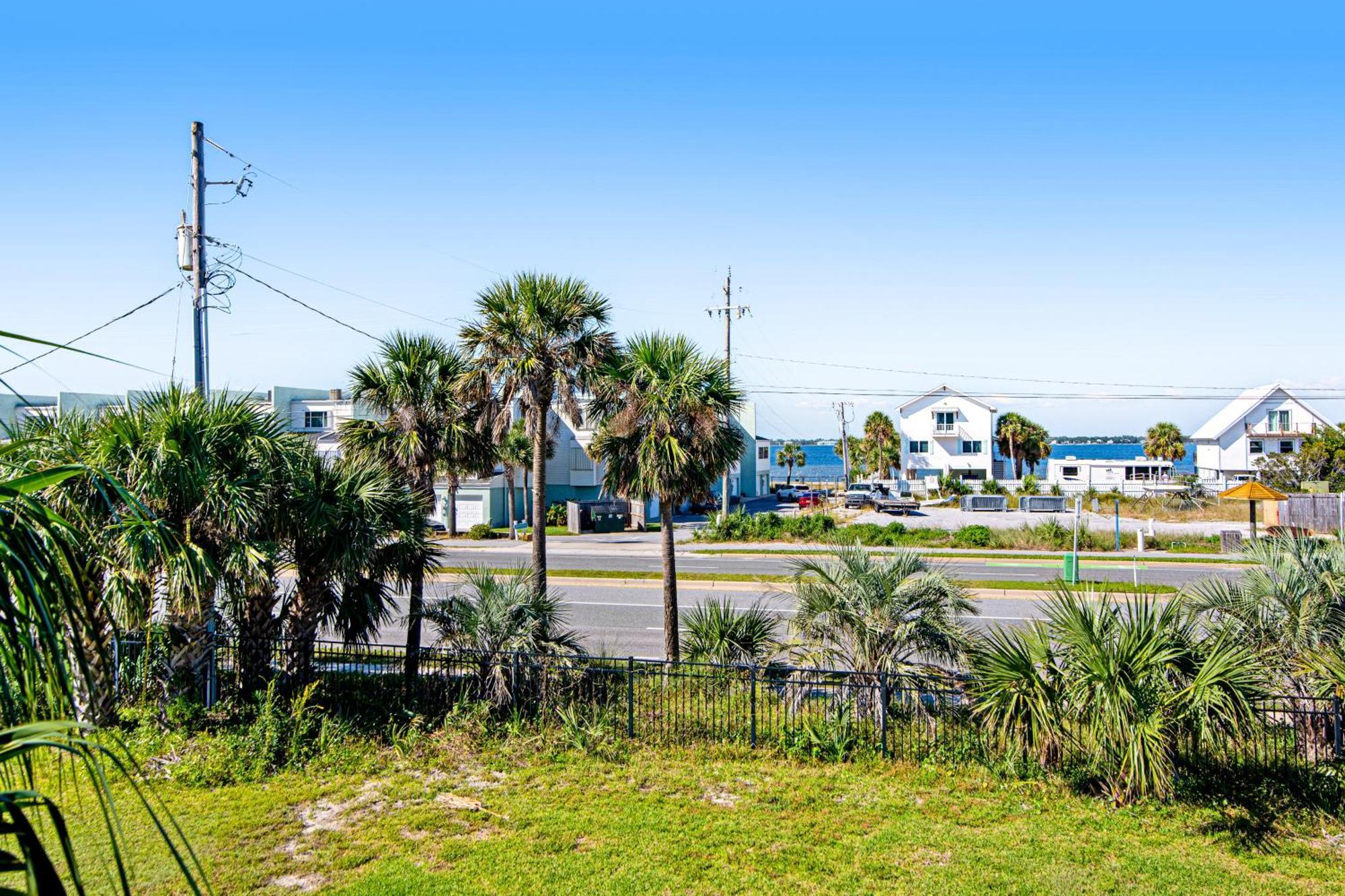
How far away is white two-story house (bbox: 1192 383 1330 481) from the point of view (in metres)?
67.9

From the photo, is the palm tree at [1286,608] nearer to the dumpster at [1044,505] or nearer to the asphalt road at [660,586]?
the asphalt road at [660,586]

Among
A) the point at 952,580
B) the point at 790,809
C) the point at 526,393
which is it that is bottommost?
the point at 790,809

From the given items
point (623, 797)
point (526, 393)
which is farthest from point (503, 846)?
point (526, 393)

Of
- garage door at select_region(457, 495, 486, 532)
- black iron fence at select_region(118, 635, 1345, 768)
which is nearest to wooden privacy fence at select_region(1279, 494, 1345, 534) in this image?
black iron fence at select_region(118, 635, 1345, 768)

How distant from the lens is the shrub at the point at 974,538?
34188 mm

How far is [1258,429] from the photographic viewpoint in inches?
2724

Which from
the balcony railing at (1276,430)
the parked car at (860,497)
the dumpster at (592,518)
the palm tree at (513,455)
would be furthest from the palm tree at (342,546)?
the balcony railing at (1276,430)

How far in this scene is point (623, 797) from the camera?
9883mm

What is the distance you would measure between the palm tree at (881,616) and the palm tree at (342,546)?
592 centimetres

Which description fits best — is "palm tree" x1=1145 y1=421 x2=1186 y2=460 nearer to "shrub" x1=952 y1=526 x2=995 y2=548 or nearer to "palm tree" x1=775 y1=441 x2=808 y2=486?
"palm tree" x1=775 y1=441 x2=808 y2=486

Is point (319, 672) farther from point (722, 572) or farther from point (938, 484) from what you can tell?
point (938, 484)

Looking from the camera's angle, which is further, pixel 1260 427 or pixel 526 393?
pixel 1260 427

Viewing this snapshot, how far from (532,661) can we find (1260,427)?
74.6m

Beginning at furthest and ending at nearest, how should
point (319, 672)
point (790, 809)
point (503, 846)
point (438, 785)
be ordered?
1. point (319, 672)
2. point (438, 785)
3. point (790, 809)
4. point (503, 846)
